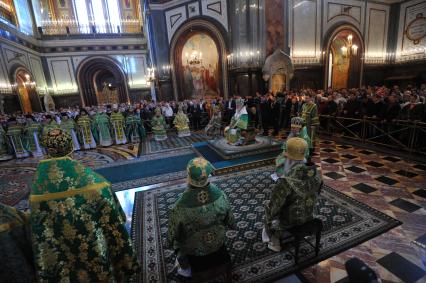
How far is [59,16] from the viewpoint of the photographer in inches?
795

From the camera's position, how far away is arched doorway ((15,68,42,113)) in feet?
46.1

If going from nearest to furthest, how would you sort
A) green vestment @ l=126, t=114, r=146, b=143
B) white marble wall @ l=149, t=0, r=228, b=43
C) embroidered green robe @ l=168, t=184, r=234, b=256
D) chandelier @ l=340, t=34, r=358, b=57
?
embroidered green robe @ l=168, t=184, r=234, b=256
green vestment @ l=126, t=114, r=146, b=143
white marble wall @ l=149, t=0, r=228, b=43
chandelier @ l=340, t=34, r=358, b=57

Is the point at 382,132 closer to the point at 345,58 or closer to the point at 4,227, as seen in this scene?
the point at 4,227

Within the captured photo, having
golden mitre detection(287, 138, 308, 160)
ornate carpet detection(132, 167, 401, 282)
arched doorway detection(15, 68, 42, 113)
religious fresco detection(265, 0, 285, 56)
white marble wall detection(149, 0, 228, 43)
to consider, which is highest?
white marble wall detection(149, 0, 228, 43)

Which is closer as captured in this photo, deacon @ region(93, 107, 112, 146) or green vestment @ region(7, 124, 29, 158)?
green vestment @ region(7, 124, 29, 158)

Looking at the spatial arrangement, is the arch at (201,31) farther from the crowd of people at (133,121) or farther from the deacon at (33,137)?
the deacon at (33,137)

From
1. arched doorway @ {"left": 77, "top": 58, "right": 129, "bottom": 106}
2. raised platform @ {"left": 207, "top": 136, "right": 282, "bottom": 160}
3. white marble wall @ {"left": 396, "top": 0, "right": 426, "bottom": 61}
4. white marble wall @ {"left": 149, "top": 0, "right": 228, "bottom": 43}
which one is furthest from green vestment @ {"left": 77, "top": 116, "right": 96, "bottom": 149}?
white marble wall @ {"left": 396, "top": 0, "right": 426, "bottom": 61}

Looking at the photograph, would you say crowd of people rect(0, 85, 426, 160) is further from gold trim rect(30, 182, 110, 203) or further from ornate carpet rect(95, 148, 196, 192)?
gold trim rect(30, 182, 110, 203)

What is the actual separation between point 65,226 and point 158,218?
2291 millimetres

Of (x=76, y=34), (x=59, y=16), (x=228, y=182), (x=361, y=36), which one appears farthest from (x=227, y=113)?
(x=59, y=16)

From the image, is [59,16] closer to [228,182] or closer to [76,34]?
[76,34]

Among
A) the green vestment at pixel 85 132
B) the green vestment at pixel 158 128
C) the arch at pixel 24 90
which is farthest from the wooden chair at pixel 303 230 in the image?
the arch at pixel 24 90

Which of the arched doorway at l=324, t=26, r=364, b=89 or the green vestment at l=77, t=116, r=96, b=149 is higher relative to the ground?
the arched doorway at l=324, t=26, r=364, b=89

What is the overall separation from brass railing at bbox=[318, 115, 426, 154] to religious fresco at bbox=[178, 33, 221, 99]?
8.90 meters
